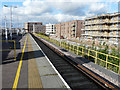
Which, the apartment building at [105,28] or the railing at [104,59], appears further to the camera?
the apartment building at [105,28]

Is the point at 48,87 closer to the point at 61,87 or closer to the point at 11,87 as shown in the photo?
the point at 61,87

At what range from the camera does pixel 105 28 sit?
140ft

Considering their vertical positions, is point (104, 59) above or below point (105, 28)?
below

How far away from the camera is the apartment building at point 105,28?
3931 cm

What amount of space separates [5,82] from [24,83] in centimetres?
109

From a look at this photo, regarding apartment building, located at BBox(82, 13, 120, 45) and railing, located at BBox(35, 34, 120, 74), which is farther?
apartment building, located at BBox(82, 13, 120, 45)

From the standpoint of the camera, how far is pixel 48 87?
5.32 metres

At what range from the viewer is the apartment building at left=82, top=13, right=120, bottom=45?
3931 centimetres

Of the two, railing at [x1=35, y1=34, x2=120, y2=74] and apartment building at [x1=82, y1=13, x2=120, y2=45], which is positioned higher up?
apartment building at [x1=82, y1=13, x2=120, y2=45]

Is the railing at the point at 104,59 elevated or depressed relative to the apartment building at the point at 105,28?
depressed

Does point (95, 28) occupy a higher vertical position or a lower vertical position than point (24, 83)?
higher

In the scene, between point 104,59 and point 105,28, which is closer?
point 104,59

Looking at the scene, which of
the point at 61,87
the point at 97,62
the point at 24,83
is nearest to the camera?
the point at 61,87

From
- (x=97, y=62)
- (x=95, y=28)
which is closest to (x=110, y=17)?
(x=95, y=28)
